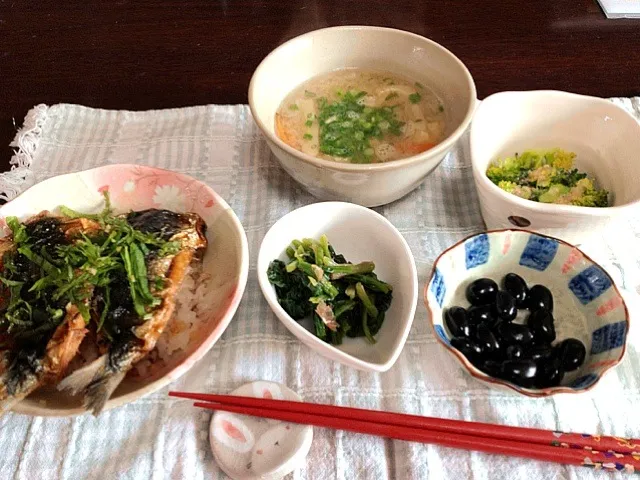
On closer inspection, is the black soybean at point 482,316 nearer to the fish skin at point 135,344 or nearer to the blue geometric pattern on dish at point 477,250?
the blue geometric pattern on dish at point 477,250

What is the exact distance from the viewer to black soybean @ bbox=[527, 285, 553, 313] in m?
1.15

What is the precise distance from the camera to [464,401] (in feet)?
3.66

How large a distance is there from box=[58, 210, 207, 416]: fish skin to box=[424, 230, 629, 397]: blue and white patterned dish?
540 mm

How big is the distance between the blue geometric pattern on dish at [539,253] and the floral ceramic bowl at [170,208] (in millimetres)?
626

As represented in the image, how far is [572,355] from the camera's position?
3.52ft

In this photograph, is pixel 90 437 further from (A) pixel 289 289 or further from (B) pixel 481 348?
(B) pixel 481 348

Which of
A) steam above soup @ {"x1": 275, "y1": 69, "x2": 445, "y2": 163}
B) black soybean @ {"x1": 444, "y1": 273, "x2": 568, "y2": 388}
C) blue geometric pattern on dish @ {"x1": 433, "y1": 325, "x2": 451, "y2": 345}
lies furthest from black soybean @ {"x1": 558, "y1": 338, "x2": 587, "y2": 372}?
steam above soup @ {"x1": 275, "y1": 69, "x2": 445, "y2": 163}

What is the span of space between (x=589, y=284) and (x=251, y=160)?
95cm

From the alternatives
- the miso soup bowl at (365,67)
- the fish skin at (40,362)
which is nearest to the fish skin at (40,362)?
the fish skin at (40,362)

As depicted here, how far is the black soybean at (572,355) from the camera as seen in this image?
42.2 inches

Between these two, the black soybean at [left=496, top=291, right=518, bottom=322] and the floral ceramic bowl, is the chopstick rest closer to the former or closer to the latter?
the floral ceramic bowl

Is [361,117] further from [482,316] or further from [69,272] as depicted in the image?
[69,272]

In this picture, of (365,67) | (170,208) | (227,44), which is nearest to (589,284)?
(365,67)

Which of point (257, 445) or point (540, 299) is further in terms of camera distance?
point (540, 299)
